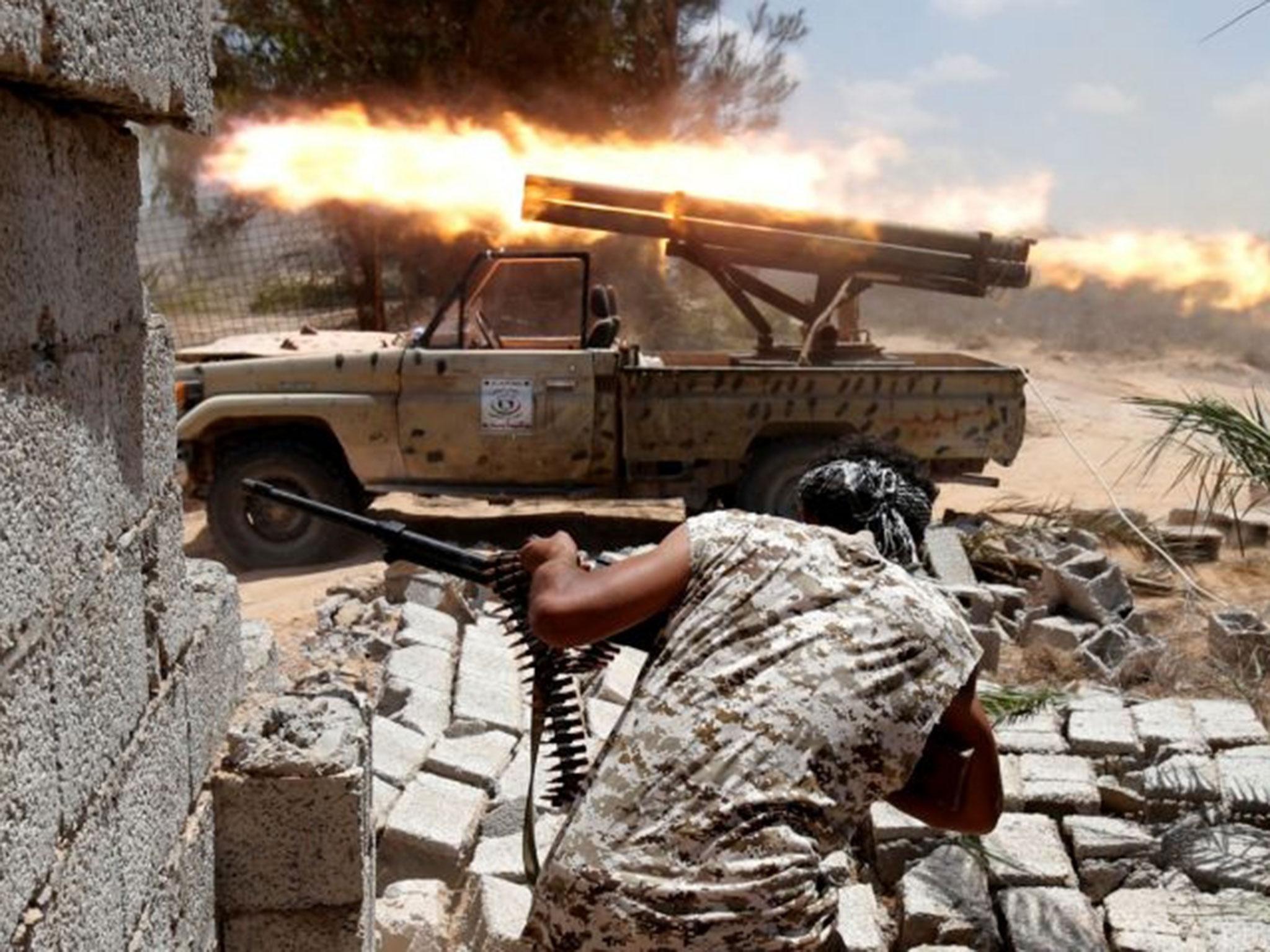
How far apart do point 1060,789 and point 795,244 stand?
618 centimetres

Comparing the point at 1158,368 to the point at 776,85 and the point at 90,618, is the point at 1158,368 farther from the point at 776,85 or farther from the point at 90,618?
the point at 90,618

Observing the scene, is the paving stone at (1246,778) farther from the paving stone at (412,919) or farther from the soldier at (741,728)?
the soldier at (741,728)

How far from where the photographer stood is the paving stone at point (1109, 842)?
530 centimetres

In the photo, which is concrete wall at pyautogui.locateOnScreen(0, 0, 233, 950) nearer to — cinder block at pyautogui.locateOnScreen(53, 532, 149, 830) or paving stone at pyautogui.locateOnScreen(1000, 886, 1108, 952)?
cinder block at pyautogui.locateOnScreen(53, 532, 149, 830)

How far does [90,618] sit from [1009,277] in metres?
9.73

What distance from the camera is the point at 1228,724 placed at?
6.25 meters

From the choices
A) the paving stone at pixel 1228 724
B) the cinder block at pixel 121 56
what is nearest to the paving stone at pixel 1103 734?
the paving stone at pixel 1228 724

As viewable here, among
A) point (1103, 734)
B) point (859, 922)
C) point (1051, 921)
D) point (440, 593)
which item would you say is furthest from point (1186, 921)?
point (440, 593)

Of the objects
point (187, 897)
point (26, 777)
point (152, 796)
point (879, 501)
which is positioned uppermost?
point (879, 501)

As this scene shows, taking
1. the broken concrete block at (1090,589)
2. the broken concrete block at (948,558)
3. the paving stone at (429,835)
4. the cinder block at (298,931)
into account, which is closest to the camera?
the cinder block at (298,931)

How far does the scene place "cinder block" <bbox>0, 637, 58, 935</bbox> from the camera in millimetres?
2035

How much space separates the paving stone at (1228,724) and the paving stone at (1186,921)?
1.15m

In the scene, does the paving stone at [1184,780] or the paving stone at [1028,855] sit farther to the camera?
the paving stone at [1184,780]

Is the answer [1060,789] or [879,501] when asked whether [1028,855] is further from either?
[879,501]
